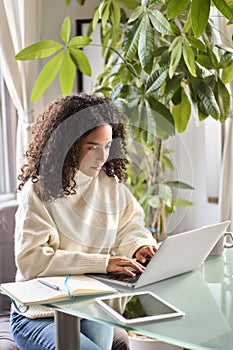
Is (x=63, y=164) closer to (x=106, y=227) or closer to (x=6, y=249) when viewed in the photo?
(x=106, y=227)

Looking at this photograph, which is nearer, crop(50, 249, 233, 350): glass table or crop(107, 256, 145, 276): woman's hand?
crop(50, 249, 233, 350): glass table

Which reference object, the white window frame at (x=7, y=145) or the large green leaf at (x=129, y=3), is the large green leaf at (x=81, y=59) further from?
the white window frame at (x=7, y=145)

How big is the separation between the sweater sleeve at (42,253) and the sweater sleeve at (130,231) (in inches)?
7.8

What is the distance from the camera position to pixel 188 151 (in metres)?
3.37

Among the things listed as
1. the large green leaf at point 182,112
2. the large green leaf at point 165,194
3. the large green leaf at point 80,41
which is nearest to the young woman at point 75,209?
the large green leaf at point 182,112

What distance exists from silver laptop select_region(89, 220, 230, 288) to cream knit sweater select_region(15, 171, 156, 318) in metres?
0.10

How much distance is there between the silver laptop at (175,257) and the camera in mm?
1481

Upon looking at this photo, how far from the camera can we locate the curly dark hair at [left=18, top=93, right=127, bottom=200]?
1.79m

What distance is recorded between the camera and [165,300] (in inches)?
56.6

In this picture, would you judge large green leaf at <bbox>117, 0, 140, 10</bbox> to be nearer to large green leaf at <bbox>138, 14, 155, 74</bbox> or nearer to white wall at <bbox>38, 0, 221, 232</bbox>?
large green leaf at <bbox>138, 14, 155, 74</bbox>

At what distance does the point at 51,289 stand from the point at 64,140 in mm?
532

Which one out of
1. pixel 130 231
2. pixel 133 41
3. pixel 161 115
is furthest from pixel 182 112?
pixel 130 231

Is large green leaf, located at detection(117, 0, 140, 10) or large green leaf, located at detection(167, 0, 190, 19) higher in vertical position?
large green leaf, located at detection(117, 0, 140, 10)

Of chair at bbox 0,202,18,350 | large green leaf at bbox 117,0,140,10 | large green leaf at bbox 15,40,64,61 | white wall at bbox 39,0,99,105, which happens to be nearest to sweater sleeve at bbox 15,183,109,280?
chair at bbox 0,202,18,350
